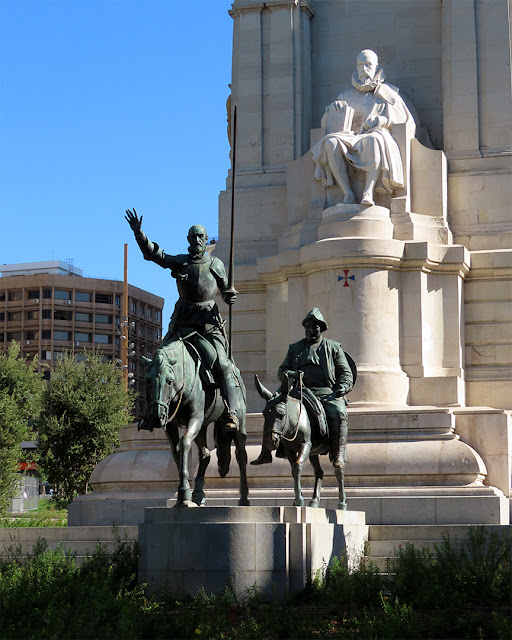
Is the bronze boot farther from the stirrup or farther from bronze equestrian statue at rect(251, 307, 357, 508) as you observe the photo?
the stirrup

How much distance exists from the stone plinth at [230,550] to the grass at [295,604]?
231 mm

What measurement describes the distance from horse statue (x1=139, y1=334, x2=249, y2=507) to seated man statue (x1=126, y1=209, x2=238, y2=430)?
0.27 meters

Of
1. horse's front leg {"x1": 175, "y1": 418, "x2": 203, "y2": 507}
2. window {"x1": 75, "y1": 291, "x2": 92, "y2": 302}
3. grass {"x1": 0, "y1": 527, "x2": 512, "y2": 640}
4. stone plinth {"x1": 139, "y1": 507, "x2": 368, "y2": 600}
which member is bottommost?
grass {"x1": 0, "y1": 527, "x2": 512, "y2": 640}

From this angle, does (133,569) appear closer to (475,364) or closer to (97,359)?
(475,364)

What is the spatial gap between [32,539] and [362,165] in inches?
410

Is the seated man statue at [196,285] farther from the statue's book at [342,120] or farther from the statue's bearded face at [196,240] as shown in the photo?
the statue's book at [342,120]

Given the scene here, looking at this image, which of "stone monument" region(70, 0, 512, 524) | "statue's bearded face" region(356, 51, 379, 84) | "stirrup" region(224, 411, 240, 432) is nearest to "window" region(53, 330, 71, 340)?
"stone monument" region(70, 0, 512, 524)

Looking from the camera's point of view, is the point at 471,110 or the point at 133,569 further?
the point at 471,110

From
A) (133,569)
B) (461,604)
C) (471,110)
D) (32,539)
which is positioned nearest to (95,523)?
(32,539)

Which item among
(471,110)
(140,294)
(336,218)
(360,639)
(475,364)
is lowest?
(360,639)

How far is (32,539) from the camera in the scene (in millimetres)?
20328

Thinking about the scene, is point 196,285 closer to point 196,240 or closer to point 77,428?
point 196,240

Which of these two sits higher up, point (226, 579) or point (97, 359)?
point (97, 359)

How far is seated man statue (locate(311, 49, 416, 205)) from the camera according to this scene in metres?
25.2
